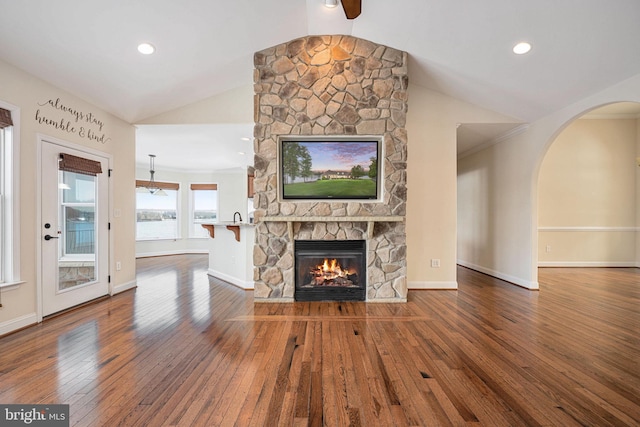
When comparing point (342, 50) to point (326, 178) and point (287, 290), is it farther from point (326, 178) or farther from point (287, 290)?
point (287, 290)

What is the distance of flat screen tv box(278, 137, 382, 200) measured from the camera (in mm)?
3773

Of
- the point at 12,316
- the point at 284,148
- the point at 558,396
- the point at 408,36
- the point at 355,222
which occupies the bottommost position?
the point at 558,396

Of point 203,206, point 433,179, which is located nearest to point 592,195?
point 433,179

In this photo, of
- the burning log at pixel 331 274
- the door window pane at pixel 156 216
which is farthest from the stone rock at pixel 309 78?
the door window pane at pixel 156 216

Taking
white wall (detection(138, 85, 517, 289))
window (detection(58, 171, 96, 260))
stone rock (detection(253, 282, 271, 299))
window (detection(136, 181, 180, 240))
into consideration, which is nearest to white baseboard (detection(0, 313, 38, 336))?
window (detection(58, 171, 96, 260))

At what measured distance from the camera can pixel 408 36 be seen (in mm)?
3402

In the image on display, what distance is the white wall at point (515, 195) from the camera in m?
4.14

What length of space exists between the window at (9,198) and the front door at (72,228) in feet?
0.93

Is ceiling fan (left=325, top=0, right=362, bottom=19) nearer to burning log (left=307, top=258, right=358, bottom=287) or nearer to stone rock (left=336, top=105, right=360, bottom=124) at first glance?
stone rock (left=336, top=105, right=360, bottom=124)

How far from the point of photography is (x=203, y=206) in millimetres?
9117

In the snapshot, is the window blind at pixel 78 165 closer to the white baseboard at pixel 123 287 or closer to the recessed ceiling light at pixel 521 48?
the white baseboard at pixel 123 287

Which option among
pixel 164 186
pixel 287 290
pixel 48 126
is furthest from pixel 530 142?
pixel 164 186

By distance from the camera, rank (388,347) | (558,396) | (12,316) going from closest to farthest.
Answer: (558,396)
(388,347)
(12,316)

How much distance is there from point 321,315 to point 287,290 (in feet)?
2.34
